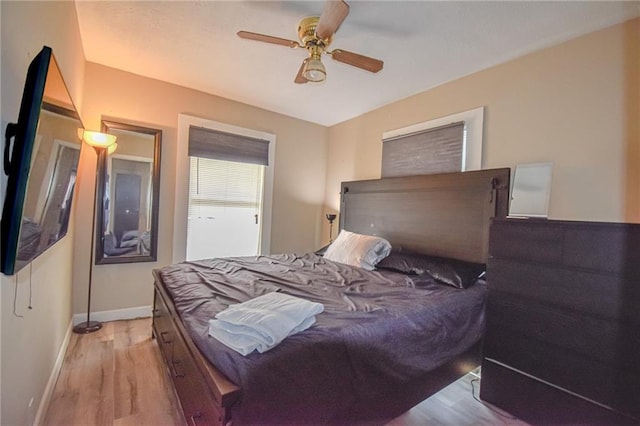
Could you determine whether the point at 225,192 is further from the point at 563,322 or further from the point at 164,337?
the point at 563,322

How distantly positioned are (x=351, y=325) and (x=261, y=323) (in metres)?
0.45

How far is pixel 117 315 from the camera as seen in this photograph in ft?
9.98

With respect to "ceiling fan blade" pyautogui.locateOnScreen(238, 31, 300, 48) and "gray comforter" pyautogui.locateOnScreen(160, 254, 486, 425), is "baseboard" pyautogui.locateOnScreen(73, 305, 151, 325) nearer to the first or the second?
"gray comforter" pyautogui.locateOnScreen(160, 254, 486, 425)

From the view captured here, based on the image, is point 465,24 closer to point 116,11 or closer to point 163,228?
point 116,11

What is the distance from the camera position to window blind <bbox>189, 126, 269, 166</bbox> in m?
3.37

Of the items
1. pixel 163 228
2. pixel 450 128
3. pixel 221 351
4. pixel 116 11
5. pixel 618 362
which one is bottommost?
pixel 618 362

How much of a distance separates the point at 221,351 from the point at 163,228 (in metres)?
2.49

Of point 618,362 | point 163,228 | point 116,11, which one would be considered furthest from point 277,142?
point 618,362

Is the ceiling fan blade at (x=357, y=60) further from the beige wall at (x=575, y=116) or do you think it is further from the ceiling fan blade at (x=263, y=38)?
the beige wall at (x=575, y=116)

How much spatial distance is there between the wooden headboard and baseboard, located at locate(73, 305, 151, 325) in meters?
2.50

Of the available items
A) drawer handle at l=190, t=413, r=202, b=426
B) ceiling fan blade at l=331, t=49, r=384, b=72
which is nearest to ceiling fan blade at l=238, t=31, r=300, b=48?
ceiling fan blade at l=331, t=49, r=384, b=72

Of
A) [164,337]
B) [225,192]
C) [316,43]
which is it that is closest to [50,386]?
[164,337]

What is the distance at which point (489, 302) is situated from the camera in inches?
77.9

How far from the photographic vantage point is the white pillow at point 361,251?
2.81 m
